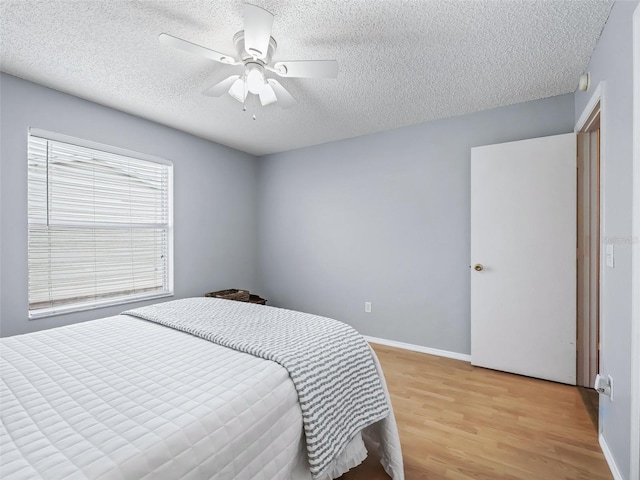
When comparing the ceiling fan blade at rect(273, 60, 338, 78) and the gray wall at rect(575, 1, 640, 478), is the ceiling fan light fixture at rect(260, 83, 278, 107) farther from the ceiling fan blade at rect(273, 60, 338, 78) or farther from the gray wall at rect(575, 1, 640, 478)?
the gray wall at rect(575, 1, 640, 478)

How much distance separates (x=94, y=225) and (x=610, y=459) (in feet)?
13.2

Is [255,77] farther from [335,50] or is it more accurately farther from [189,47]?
[335,50]

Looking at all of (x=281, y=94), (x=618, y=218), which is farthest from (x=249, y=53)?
(x=618, y=218)

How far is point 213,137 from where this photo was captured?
3.66m

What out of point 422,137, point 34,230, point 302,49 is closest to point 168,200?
point 34,230

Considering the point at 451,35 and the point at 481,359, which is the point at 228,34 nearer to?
the point at 451,35

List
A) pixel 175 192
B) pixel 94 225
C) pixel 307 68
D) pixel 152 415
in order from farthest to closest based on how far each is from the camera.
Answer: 1. pixel 175 192
2. pixel 94 225
3. pixel 307 68
4. pixel 152 415

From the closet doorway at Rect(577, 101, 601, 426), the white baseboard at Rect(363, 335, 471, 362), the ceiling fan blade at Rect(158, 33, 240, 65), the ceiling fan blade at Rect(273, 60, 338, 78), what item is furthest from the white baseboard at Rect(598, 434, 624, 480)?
the ceiling fan blade at Rect(158, 33, 240, 65)

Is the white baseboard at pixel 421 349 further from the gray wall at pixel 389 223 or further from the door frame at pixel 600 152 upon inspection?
the door frame at pixel 600 152

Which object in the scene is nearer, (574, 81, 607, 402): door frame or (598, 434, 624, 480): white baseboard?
(598, 434, 624, 480): white baseboard

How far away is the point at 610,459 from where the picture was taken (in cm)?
161

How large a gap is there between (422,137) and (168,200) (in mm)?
2867

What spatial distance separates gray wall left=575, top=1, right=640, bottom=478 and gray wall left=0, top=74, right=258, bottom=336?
3619 mm

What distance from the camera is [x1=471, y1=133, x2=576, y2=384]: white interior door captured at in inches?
98.7
